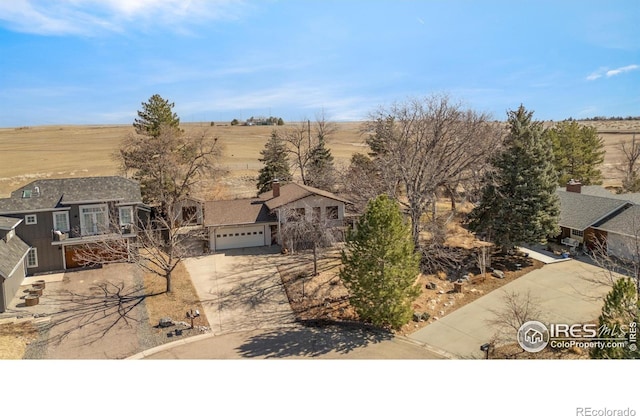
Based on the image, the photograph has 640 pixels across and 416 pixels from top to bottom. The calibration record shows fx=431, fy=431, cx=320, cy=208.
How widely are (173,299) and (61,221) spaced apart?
246 inches

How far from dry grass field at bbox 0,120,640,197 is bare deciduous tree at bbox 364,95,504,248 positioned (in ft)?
17.8

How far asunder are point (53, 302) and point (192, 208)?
9702 millimetres

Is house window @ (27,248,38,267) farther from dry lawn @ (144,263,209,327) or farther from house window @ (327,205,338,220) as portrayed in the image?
house window @ (327,205,338,220)

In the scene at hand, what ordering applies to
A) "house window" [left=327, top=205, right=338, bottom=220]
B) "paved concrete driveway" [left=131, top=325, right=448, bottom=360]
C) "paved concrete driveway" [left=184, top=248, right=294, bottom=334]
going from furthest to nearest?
"house window" [left=327, top=205, right=338, bottom=220]
"paved concrete driveway" [left=184, top=248, right=294, bottom=334]
"paved concrete driveway" [left=131, top=325, right=448, bottom=360]

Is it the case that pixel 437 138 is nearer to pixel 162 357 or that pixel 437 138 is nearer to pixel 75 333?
pixel 162 357

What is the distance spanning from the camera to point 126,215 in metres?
17.3

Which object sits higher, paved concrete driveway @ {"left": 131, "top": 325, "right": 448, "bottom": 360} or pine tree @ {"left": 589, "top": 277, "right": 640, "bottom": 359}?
pine tree @ {"left": 589, "top": 277, "right": 640, "bottom": 359}

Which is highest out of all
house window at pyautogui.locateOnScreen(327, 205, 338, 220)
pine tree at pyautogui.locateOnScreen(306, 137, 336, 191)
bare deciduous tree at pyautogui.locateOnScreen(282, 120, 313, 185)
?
bare deciduous tree at pyautogui.locateOnScreen(282, 120, 313, 185)

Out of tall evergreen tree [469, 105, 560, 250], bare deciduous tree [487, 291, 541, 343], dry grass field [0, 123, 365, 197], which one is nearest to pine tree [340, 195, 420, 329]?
bare deciduous tree [487, 291, 541, 343]

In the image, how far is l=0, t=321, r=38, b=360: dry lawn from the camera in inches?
396

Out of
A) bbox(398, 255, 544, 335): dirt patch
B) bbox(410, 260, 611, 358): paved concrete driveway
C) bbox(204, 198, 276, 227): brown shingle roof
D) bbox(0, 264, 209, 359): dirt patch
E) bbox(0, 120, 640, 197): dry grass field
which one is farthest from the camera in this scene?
bbox(0, 120, 640, 197): dry grass field

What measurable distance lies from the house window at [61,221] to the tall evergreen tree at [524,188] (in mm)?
16459

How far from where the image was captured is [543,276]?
1505 centimetres

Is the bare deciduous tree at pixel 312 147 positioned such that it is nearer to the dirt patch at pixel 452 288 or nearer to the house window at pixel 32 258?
the dirt patch at pixel 452 288
